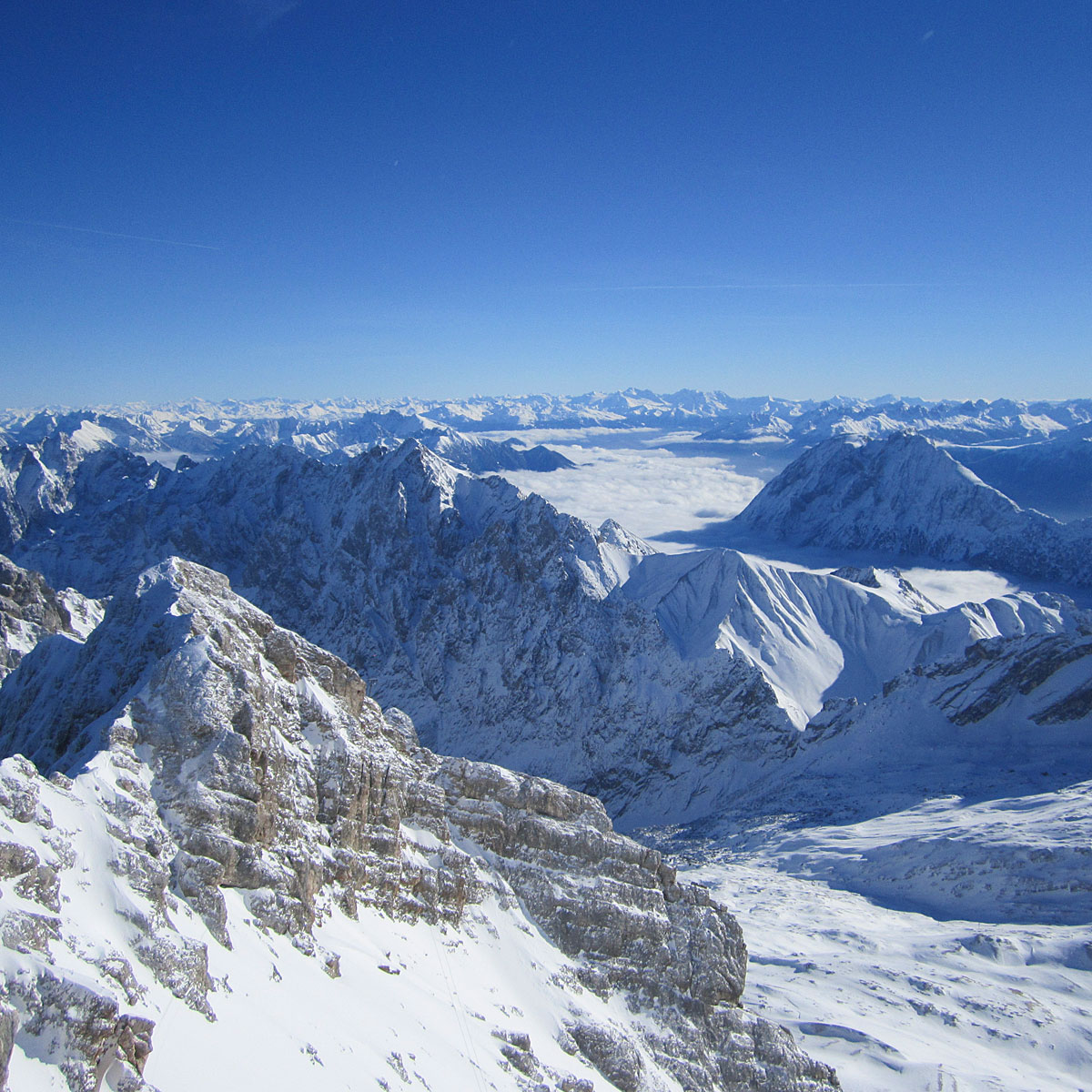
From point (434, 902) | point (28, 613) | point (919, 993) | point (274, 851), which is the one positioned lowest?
point (919, 993)

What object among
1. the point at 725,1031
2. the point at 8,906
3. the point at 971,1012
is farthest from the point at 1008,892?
the point at 8,906

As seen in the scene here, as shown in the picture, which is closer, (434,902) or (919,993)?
(434,902)

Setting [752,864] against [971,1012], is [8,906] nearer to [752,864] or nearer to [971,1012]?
[971,1012]

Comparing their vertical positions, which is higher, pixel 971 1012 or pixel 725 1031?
pixel 725 1031

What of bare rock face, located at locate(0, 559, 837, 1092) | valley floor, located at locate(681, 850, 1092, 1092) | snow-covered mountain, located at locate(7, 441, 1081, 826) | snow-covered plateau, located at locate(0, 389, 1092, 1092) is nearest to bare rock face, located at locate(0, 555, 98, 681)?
snow-covered plateau, located at locate(0, 389, 1092, 1092)

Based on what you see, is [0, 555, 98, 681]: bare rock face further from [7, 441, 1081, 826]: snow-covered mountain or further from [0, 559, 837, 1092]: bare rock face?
[7, 441, 1081, 826]: snow-covered mountain

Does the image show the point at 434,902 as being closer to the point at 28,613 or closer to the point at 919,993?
the point at 919,993

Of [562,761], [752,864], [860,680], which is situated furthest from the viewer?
[860,680]

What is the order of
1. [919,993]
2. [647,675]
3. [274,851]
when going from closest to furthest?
[274,851], [919,993], [647,675]

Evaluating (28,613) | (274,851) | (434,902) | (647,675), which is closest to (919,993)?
(434,902)
